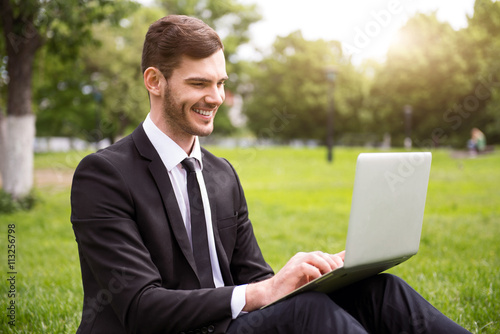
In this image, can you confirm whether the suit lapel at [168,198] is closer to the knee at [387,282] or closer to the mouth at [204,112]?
the mouth at [204,112]

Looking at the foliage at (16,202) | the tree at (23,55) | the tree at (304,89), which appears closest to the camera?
the tree at (23,55)

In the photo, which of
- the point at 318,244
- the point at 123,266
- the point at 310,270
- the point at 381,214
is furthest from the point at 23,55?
the point at 381,214

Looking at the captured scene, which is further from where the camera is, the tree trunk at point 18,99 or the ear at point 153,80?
the tree trunk at point 18,99

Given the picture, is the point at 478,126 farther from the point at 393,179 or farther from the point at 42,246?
the point at 393,179

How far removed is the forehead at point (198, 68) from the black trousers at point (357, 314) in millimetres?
1016

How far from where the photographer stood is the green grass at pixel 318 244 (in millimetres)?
3901

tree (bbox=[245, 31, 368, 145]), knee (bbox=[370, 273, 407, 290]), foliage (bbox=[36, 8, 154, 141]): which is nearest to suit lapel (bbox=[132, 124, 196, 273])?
knee (bbox=[370, 273, 407, 290])

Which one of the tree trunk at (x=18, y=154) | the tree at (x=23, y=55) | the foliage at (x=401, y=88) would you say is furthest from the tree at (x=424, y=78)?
the tree trunk at (x=18, y=154)

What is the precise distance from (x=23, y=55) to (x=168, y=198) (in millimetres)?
9107

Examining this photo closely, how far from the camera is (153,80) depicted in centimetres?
220

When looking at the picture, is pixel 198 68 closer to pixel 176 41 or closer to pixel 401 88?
pixel 176 41

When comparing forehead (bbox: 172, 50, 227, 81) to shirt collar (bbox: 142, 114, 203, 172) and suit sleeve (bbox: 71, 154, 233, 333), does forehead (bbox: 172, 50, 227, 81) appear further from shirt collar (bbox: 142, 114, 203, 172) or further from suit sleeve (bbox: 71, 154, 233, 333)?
suit sleeve (bbox: 71, 154, 233, 333)

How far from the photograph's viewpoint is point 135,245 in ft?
6.31

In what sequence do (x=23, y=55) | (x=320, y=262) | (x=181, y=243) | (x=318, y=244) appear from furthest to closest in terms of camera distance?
(x=23, y=55), (x=318, y=244), (x=181, y=243), (x=320, y=262)
